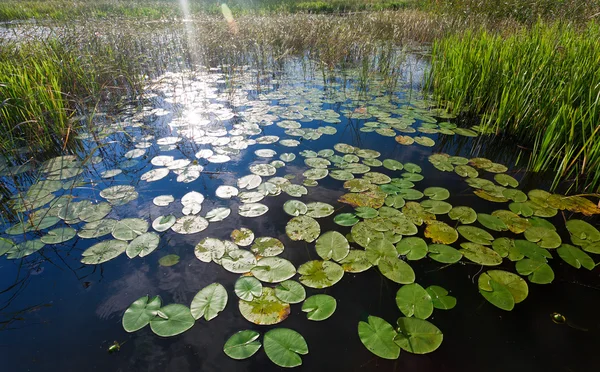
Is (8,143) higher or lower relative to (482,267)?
higher

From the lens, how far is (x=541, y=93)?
2883mm

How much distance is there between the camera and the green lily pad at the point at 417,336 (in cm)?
131

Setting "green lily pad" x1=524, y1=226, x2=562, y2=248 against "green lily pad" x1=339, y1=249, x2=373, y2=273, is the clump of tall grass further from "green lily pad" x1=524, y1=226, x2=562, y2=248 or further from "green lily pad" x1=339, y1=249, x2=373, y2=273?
"green lily pad" x1=339, y1=249, x2=373, y2=273

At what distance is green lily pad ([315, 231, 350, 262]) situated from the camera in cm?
179

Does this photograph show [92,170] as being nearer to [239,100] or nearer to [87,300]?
[87,300]

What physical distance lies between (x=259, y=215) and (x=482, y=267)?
1497 millimetres

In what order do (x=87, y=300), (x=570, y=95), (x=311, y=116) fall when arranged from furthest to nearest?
(x=311, y=116) → (x=570, y=95) → (x=87, y=300)

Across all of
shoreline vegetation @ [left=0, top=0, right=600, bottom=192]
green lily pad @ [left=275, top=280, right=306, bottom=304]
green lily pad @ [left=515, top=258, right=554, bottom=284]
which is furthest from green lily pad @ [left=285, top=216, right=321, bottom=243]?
shoreline vegetation @ [left=0, top=0, right=600, bottom=192]

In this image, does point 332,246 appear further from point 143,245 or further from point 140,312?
point 143,245

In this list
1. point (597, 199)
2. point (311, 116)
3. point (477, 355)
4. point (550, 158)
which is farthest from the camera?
point (311, 116)

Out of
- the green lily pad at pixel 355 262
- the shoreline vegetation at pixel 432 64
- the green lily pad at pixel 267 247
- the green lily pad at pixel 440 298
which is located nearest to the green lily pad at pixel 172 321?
the green lily pad at pixel 267 247

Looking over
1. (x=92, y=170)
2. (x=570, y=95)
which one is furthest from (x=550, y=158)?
(x=92, y=170)

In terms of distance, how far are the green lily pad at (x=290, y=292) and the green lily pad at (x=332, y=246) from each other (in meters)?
0.28

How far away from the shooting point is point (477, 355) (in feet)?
4.41
